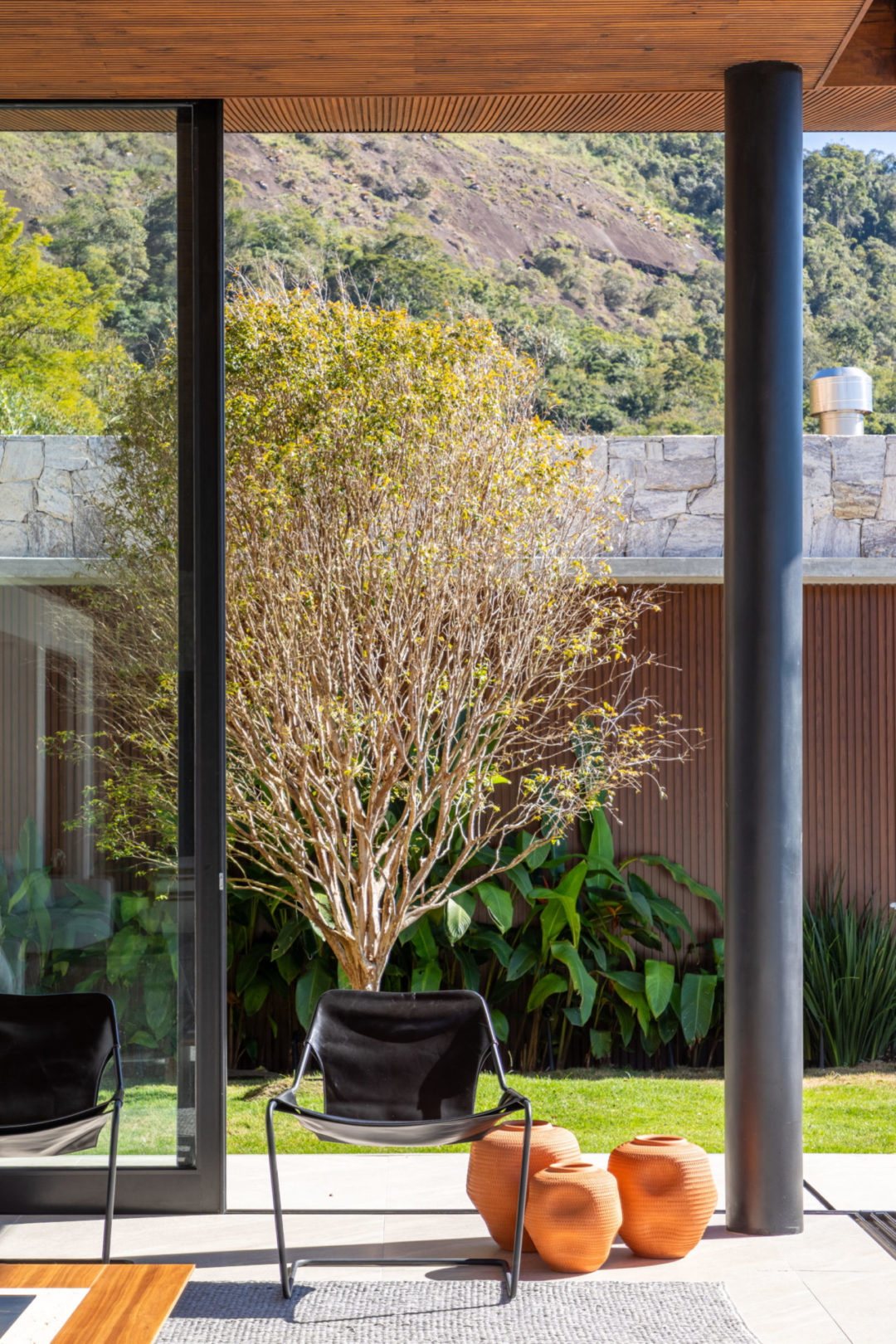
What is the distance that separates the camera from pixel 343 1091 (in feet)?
11.5

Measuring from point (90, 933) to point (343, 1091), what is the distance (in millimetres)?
888

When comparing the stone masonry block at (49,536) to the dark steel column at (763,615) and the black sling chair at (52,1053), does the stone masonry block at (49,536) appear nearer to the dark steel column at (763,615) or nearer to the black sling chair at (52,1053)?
the black sling chair at (52,1053)

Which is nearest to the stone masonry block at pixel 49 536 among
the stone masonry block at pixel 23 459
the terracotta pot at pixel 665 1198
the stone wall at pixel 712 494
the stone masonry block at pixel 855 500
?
the stone masonry block at pixel 23 459

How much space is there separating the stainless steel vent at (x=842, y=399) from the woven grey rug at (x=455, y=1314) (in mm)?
5077

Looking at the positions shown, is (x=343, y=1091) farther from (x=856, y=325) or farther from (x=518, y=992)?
(x=856, y=325)

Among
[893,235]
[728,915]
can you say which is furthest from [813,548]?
[893,235]

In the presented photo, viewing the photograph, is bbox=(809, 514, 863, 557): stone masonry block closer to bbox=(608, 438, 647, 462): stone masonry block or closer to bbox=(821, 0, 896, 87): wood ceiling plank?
bbox=(608, 438, 647, 462): stone masonry block

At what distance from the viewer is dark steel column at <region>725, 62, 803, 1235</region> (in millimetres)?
3400

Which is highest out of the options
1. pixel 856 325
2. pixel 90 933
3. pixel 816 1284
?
pixel 856 325

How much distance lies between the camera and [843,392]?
6.79 metres

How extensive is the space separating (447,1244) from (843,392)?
5.16m

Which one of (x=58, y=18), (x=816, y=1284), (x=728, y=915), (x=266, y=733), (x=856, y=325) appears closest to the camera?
(x=816, y=1284)

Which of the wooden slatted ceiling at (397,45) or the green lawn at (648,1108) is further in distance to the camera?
the green lawn at (648,1108)

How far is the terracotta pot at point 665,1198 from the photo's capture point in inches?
123
